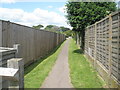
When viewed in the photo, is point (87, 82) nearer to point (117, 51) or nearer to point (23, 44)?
point (117, 51)

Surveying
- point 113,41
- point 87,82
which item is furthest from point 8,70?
point 87,82

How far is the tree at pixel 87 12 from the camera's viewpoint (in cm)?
1575

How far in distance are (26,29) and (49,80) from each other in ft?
12.8

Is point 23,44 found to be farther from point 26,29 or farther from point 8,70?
point 8,70

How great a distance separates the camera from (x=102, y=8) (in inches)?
622

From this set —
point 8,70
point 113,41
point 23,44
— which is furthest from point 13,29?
point 8,70

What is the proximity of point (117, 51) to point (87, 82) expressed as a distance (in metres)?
2.03

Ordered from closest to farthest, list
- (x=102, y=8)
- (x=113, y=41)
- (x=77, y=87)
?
(x=113, y=41) → (x=77, y=87) → (x=102, y=8)

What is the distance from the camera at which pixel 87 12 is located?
15758 millimetres

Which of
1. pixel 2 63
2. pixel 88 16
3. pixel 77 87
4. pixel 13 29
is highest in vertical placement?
pixel 88 16

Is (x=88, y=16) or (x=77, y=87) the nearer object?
(x=77, y=87)

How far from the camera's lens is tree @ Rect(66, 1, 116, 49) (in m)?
15.8

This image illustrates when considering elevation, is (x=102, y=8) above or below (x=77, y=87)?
above

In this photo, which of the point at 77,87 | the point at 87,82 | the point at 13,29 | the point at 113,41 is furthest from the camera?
the point at 13,29
